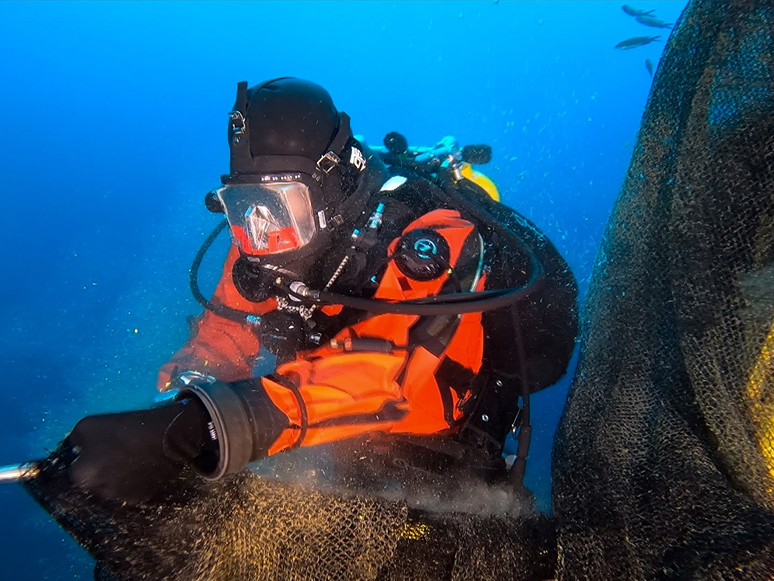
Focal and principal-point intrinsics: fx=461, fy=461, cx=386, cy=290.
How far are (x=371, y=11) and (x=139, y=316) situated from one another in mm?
120084

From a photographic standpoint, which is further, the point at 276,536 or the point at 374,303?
the point at 374,303

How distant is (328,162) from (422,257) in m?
0.96

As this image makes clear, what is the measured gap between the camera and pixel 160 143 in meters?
54.9

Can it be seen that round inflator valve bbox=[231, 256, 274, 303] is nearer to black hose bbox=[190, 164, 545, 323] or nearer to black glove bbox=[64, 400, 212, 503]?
black hose bbox=[190, 164, 545, 323]

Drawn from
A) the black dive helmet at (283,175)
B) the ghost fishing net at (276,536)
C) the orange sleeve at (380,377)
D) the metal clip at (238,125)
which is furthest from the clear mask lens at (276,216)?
the ghost fishing net at (276,536)

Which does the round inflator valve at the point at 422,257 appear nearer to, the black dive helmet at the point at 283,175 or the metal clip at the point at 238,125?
the black dive helmet at the point at 283,175

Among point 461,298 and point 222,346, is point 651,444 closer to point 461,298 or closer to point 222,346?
point 461,298

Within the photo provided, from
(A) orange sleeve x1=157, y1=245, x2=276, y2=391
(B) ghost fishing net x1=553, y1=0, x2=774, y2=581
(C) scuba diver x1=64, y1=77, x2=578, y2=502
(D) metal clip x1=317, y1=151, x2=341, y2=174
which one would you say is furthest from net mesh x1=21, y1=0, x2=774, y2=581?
(A) orange sleeve x1=157, y1=245, x2=276, y2=391

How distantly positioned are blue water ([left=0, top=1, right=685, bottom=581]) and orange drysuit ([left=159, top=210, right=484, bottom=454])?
681 millimetres

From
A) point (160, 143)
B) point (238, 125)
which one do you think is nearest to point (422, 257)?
point (238, 125)

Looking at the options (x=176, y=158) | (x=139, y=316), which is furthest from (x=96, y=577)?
(x=176, y=158)

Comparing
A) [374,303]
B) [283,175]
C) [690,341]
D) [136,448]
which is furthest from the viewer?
[283,175]

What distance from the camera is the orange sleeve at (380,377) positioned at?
1.80 m

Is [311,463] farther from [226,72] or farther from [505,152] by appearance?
[226,72]
